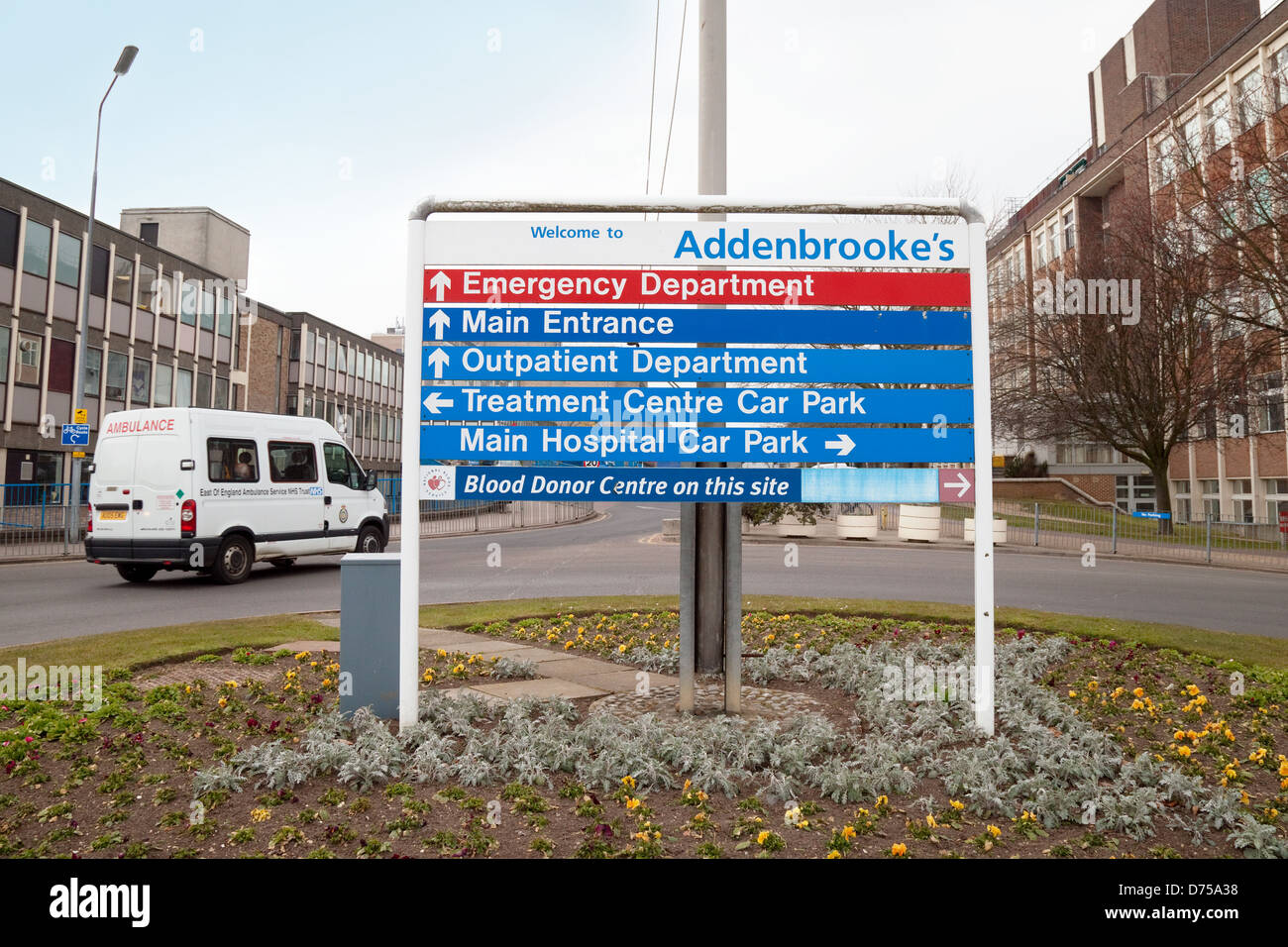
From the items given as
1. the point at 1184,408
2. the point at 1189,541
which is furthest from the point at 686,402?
the point at 1184,408

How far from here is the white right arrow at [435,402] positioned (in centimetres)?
529

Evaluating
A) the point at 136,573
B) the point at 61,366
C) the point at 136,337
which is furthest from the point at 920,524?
the point at 136,337

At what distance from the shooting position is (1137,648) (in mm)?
7457

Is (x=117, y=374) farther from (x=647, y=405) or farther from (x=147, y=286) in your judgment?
(x=647, y=405)

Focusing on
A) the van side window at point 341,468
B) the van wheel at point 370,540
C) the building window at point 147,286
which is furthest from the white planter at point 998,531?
the building window at point 147,286

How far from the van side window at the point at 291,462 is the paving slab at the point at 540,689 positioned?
958 centimetres

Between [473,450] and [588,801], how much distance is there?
221cm

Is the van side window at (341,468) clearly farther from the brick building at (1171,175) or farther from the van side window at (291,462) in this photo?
the brick building at (1171,175)

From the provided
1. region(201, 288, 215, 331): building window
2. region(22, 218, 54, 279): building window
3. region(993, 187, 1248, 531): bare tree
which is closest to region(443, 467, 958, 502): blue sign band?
region(993, 187, 1248, 531): bare tree

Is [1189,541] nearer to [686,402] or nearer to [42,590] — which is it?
[686,402]

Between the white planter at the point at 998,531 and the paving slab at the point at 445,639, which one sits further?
the white planter at the point at 998,531

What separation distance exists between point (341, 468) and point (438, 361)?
11.4 meters

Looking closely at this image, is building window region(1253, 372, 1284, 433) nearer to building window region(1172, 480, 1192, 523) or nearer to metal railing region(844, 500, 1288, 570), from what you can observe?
metal railing region(844, 500, 1288, 570)

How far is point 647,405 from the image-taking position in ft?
17.4
